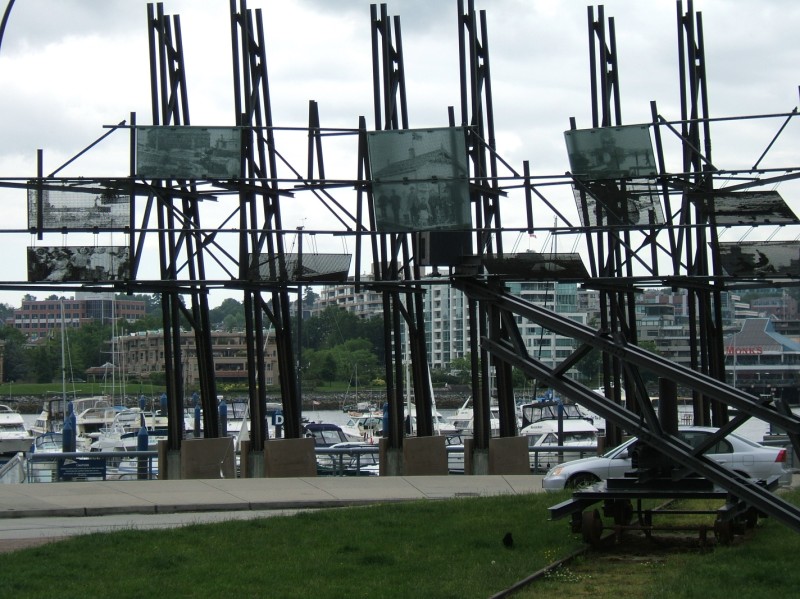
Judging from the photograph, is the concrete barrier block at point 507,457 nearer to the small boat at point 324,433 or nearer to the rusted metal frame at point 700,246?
the rusted metal frame at point 700,246

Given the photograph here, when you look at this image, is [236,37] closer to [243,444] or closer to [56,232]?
[56,232]

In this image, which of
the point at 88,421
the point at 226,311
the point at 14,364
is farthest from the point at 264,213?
the point at 226,311

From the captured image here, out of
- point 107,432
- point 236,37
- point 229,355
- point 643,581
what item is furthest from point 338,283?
point 229,355

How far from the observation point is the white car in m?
19.7

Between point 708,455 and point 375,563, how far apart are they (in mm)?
9379

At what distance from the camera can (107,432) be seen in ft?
208

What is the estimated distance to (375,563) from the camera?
12.5m

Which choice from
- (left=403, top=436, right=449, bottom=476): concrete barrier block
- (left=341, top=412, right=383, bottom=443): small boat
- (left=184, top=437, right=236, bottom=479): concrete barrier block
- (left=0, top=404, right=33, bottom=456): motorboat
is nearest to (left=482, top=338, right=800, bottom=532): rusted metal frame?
(left=403, top=436, right=449, bottom=476): concrete barrier block

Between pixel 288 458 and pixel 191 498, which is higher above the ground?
pixel 288 458

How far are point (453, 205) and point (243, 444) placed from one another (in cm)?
813

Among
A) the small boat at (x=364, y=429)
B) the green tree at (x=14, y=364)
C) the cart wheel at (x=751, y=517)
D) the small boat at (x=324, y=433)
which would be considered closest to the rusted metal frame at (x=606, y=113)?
the cart wheel at (x=751, y=517)

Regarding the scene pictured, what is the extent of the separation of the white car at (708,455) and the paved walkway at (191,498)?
1.13 m

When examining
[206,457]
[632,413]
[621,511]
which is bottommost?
[206,457]

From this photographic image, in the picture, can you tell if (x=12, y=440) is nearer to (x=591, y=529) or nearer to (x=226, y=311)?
(x=591, y=529)
